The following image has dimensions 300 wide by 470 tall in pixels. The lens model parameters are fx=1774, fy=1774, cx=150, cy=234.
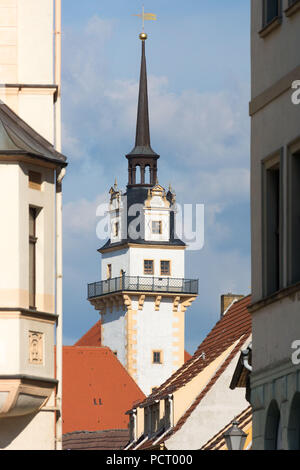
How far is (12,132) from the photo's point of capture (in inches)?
1114

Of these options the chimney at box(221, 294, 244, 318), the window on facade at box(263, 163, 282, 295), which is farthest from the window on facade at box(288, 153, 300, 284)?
the chimney at box(221, 294, 244, 318)

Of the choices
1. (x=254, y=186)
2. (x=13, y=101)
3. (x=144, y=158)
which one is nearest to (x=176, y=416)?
(x=13, y=101)

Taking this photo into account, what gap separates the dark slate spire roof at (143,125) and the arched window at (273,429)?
99.7 metres

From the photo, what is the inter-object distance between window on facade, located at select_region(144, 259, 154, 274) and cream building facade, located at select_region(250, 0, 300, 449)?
94987 mm

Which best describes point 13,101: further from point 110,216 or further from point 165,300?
point 110,216

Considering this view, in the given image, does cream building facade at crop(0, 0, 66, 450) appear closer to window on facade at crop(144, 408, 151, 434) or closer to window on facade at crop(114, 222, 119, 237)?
window on facade at crop(144, 408, 151, 434)

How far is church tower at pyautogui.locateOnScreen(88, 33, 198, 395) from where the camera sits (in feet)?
371

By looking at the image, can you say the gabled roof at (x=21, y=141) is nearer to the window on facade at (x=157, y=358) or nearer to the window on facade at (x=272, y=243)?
the window on facade at (x=272, y=243)

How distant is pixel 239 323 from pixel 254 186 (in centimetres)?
2367

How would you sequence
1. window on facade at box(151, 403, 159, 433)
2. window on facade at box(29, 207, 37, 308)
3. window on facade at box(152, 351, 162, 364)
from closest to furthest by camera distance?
window on facade at box(29, 207, 37, 308) → window on facade at box(151, 403, 159, 433) → window on facade at box(152, 351, 162, 364)

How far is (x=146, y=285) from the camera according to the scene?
382ft

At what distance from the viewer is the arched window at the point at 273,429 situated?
70.6 feet

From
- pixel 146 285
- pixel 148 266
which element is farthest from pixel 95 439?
pixel 148 266

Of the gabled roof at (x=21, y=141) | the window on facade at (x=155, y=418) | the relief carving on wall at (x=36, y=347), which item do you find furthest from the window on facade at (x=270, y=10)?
the window on facade at (x=155, y=418)
